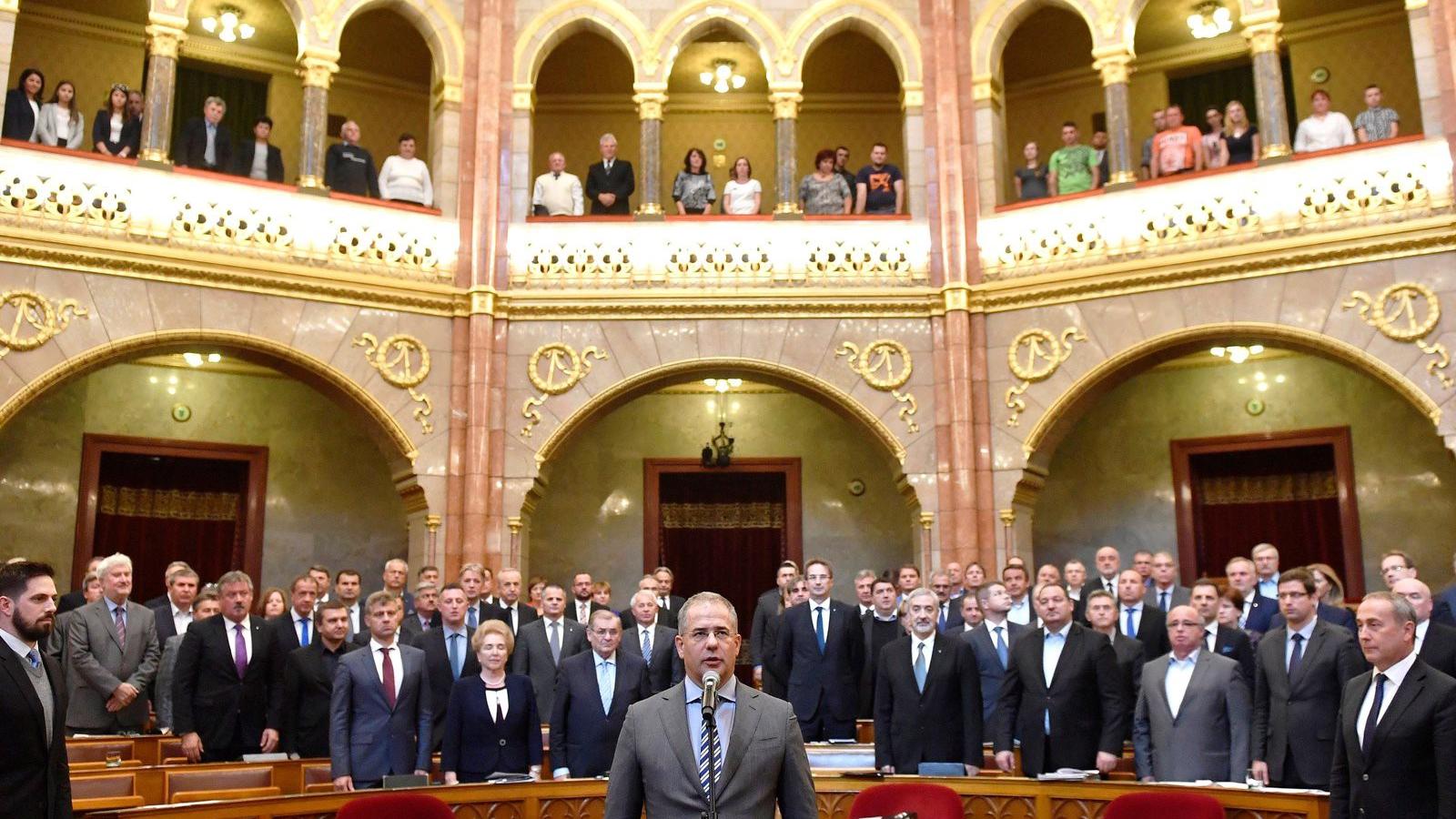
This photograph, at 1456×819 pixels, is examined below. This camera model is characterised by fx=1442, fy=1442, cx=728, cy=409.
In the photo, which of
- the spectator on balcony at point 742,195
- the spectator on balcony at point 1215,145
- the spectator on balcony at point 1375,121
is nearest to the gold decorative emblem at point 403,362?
the spectator on balcony at point 742,195

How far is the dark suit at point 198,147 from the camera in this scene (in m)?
11.1

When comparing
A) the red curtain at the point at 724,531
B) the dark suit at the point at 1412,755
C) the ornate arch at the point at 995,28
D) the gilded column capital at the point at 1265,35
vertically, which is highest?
the ornate arch at the point at 995,28

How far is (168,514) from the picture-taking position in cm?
1250

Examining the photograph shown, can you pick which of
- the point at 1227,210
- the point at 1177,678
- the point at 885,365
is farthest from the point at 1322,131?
the point at 1177,678

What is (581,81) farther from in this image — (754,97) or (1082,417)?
(1082,417)

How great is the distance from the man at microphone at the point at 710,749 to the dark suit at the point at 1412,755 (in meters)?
2.08

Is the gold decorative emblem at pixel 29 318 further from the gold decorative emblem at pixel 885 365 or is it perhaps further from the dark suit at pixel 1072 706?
the dark suit at pixel 1072 706

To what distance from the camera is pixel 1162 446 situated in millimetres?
12648

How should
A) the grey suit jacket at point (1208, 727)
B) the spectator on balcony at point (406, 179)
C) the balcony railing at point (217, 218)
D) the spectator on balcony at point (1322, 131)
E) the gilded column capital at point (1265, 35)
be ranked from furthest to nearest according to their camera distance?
the spectator on balcony at point (406, 179)
the gilded column capital at point (1265, 35)
the spectator on balcony at point (1322, 131)
the balcony railing at point (217, 218)
the grey suit jacket at point (1208, 727)

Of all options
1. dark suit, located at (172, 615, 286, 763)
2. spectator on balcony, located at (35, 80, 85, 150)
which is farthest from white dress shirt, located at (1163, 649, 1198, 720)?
spectator on balcony, located at (35, 80, 85, 150)

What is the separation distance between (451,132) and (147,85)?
7.49ft

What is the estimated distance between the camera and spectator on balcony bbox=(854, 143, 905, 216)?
38.2 feet

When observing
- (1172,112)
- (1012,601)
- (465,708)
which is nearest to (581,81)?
(1172,112)

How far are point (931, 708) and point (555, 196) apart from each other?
6.47 meters
